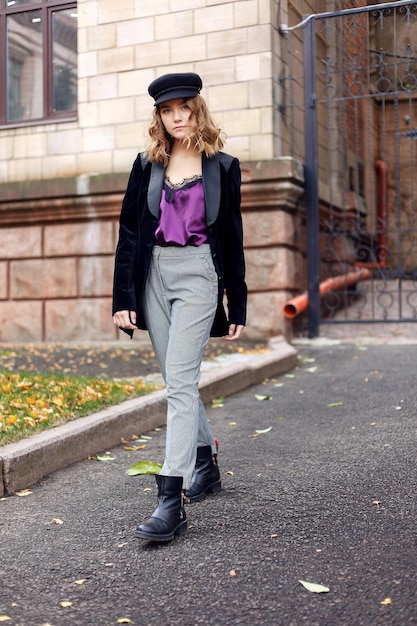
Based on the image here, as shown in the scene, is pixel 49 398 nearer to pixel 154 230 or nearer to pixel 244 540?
pixel 154 230

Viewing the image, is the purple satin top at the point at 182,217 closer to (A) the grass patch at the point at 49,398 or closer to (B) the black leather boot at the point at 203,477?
(B) the black leather boot at the point at 203,477

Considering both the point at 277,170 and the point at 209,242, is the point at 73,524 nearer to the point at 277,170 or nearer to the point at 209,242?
the point at 209,242

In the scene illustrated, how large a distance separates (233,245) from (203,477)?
1.11m

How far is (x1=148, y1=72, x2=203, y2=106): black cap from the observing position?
3.65m

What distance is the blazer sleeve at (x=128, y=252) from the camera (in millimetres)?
3695

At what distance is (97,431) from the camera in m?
5.20

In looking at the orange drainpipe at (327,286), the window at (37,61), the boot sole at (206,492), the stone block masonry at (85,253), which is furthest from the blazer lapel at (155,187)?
the window at (37,61)

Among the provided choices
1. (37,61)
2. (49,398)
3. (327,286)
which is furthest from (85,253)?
(49,398)

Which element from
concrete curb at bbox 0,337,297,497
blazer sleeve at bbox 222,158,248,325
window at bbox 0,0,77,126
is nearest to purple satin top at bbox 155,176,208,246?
blazer sleeve at bbox 222,158,248,325

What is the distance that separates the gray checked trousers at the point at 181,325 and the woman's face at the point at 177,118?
494 millimetres

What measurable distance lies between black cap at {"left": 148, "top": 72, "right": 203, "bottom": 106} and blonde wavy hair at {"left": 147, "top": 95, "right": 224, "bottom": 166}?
56 millimetres

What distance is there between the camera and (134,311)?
3699 mm

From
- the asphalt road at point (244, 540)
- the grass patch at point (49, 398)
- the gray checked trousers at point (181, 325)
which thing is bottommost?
the asphalt road at point (244, 540)

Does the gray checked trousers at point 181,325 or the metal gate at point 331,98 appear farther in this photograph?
the metal gate at point 331,98
